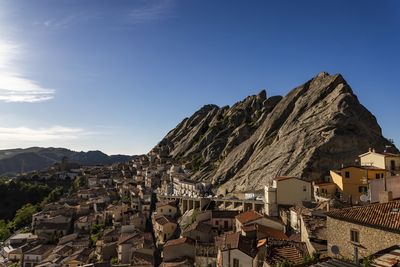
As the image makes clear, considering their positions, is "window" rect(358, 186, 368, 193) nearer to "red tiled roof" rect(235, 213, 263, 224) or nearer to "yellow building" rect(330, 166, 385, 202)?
"yellow building" rect(330, 166, 385, 202)

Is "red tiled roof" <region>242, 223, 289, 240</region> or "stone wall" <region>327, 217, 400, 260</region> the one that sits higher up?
"stone wall" <region>327, 217, 400, 260</region>

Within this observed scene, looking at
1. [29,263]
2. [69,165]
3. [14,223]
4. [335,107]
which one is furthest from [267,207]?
[69,165]

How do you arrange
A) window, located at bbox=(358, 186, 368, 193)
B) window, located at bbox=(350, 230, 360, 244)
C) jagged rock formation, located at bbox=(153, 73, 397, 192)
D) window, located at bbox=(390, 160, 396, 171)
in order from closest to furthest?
1. window, located at bbox=(350, 230, 360, 244)
2. window, located at bbox=(390, 160, 396, 171)
3. window, located at bbox=(358, 186, 368, 193)
4. jagged rock formation, located at bbox=(153, 73, 397, 192)

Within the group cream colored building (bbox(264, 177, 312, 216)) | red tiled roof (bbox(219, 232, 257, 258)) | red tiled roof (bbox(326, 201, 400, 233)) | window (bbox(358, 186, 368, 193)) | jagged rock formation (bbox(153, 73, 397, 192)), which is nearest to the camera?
red tiled roof (bbox(326, 201, 400, 233))

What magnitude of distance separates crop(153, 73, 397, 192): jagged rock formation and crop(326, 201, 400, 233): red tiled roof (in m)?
41.4

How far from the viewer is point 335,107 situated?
69625 mm

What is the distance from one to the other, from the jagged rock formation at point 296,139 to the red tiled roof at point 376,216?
41400 millimetres

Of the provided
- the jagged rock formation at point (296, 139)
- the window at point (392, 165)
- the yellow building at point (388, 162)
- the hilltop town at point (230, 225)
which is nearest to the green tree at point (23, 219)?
the hilltop town at point (230, 225)

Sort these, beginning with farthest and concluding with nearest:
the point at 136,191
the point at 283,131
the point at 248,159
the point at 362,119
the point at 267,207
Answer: the point at 136,191, the point at 248,159, the point at 283,131, the point at 362,119, the point at 267,207

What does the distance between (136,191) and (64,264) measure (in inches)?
1659

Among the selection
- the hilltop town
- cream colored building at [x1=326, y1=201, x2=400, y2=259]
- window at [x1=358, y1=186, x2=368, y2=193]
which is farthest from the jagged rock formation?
cream colored building at [x1=326, y1=201, x2=400, y2=259]

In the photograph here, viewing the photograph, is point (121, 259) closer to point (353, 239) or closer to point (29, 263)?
point (29, 263)

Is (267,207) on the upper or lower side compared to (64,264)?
upper

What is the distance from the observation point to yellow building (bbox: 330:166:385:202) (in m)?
49.1
